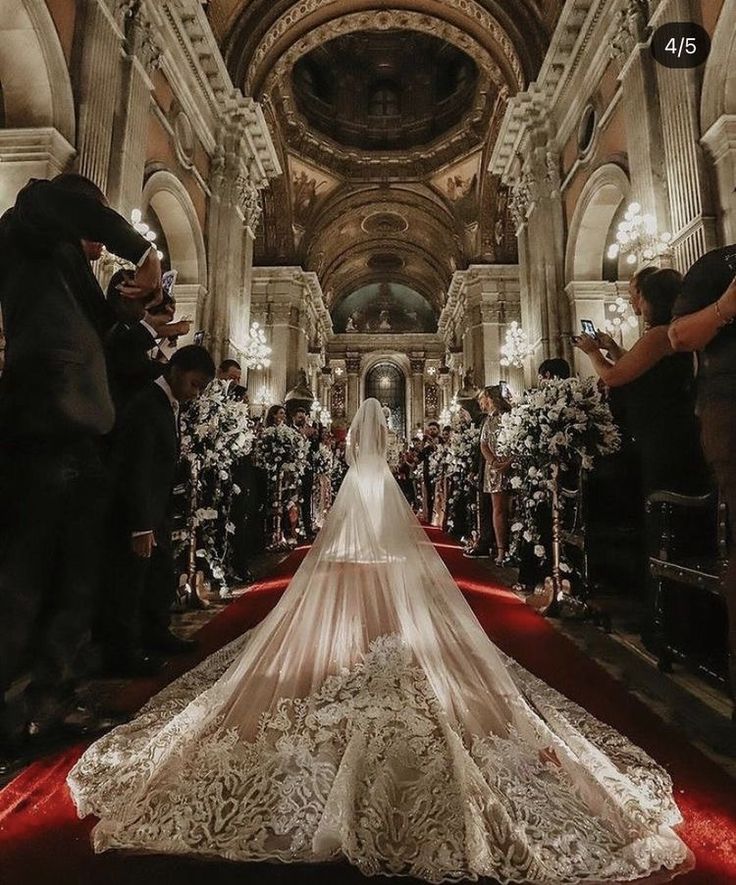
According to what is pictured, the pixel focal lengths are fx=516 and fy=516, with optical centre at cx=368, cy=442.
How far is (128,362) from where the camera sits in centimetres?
246

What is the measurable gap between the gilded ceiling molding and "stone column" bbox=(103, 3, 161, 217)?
4261 mm

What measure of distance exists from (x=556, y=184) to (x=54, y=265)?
11.0m

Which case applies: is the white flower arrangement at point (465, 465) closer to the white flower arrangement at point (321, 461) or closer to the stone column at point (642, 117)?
the white flower arrangement at point (321, 461)

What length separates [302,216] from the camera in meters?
20.2

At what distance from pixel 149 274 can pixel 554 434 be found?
3.01m

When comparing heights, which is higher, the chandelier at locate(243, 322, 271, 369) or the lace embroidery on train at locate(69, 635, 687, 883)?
the chandelier at locate(243, 322, 271, 369)

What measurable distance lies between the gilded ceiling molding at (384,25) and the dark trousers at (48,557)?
1208 cm

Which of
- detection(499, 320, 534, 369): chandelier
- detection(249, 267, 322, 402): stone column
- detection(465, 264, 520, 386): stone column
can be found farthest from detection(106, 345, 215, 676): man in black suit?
detection(465, 264, 520, 386): stone column

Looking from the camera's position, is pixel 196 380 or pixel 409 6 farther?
pixel 409 6

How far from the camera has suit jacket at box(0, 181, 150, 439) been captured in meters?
1.61

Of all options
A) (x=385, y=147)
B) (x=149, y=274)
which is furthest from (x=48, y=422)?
(x=385, y=147)

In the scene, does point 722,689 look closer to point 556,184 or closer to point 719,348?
point 719,348

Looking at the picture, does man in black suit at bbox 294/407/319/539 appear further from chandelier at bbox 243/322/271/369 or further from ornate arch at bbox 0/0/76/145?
ornate arch at bbox 0/0/76/145

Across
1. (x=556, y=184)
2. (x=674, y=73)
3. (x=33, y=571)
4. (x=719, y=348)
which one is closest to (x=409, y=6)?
(x=556, y=184)
